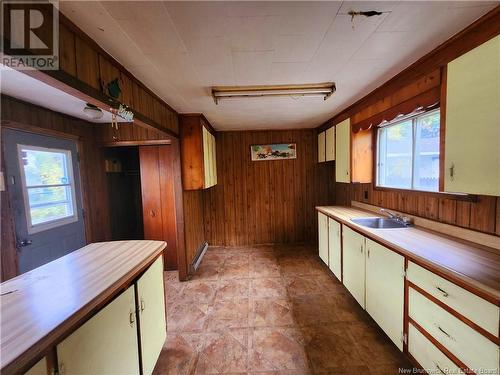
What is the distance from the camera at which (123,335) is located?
3.95ft

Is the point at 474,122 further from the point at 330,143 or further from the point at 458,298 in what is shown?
the point at 330,143

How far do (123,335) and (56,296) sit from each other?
419mm

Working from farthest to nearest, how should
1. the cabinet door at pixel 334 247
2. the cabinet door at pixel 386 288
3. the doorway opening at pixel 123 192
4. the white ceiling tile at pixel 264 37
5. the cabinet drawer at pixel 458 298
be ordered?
the doorway opening at pixel 123 192
the cabinet door at pixel 334 247
the cabinet door at pixel 386 288
the white ceiling tile at pixel 264 37
the cabinet drawer at pixel 458 298

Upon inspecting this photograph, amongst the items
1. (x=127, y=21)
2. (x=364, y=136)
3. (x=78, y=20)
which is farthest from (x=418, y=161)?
(x=78, y=20)

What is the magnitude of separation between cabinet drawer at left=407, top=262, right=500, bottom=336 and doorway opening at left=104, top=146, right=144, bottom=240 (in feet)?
13.1

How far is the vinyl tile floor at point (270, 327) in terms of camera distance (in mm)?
1661

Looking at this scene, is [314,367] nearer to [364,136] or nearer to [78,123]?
[364,136]

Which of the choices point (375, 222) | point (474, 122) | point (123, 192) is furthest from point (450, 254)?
point (123, 192)

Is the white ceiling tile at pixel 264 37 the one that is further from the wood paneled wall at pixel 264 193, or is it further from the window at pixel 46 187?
the wood paneled wall at pixel 264 193

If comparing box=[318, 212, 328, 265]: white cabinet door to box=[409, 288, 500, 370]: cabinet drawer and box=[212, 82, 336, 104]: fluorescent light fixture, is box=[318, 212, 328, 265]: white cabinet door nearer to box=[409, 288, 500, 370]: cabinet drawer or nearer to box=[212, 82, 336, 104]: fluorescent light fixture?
box=[409, 288, 500, 370]: cabinet drawer

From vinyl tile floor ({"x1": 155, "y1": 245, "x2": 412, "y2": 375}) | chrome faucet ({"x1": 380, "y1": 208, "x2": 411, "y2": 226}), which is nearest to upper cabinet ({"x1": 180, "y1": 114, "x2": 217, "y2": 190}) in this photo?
vinyl tile floor ({"x1": 155, "y1": 245, "x2": 412, "y2": 375})

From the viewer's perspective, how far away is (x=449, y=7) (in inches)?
44.8

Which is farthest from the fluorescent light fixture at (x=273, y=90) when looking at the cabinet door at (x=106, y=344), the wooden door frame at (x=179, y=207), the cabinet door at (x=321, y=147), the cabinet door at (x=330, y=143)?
the cabinet door at (x=106, y=344)

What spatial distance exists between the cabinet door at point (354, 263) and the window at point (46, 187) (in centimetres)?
340
